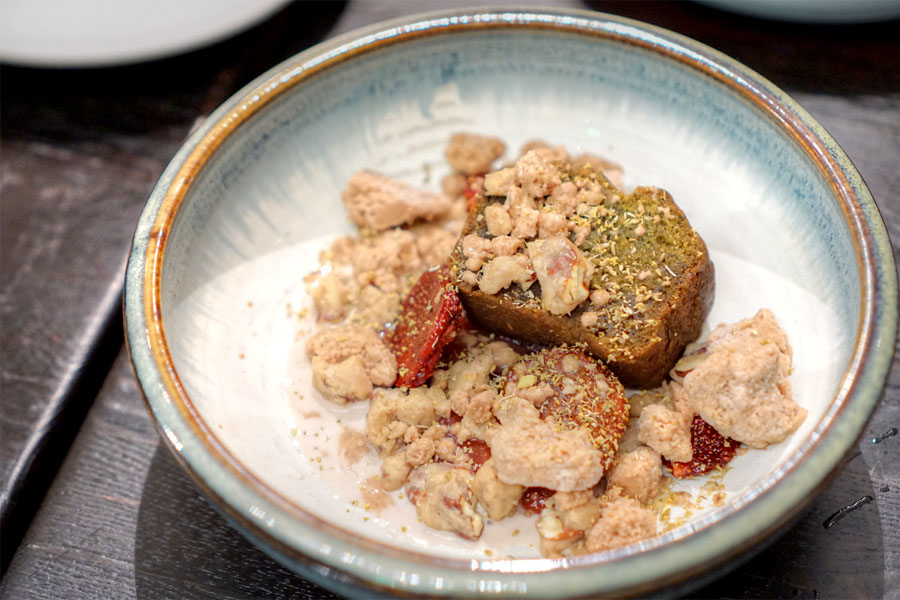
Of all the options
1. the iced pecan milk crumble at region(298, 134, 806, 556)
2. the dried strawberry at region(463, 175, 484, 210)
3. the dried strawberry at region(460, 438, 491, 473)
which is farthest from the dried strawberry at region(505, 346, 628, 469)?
the dried strawberry at region(463, 175, 484, 210)

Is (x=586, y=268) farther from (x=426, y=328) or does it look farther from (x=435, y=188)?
(x=435, y=188)

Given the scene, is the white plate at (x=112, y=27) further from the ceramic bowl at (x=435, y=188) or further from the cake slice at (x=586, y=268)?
the cake slice at (x=586, y=268)

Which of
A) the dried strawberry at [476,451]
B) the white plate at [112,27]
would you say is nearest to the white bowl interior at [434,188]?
the dried strawberry at [476,451]

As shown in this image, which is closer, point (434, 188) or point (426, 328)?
point (426, 328)

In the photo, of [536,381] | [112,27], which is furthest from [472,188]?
[112,27]

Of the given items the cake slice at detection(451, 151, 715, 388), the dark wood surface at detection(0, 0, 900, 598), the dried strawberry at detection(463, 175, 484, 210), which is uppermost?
the cake slice at detection(451, 151, 715, 388)

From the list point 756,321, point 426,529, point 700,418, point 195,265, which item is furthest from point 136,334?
point 756,321

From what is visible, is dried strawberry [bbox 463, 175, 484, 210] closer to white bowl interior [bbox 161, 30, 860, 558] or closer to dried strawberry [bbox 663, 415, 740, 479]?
white bowl interior [bbox 161, 30, 860, 558]
